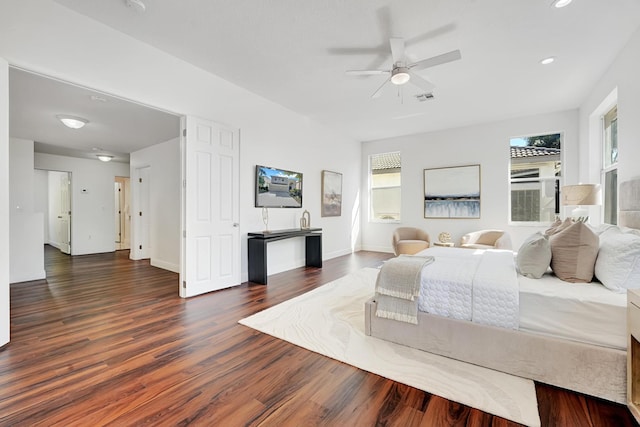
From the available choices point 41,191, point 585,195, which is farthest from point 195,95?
point 41,191

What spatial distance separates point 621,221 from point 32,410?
5213 mm

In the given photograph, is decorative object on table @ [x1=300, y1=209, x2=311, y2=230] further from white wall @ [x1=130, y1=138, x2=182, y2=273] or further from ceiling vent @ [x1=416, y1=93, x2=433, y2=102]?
ceiling vent @ [x1=416, y1=93, x2=433, y2=102]

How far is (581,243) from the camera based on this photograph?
2098mm

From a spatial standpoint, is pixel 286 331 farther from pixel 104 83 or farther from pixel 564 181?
pixel 564 181

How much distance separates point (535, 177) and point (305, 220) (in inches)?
187

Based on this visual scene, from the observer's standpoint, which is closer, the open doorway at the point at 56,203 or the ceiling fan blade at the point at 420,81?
the ceiling fan blade at the point at 420,81

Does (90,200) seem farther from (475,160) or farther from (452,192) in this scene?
(475,160)

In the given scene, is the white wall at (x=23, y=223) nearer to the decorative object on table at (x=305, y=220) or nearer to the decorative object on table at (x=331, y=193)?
the decorative object on table at (x=305, y=220)

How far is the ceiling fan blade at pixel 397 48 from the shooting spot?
2812mm

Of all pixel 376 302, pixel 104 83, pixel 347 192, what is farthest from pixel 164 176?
pixel 376 302

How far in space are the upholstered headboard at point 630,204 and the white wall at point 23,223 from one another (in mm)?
7943

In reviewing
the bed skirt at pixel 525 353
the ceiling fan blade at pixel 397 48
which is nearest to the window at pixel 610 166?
the bed skirt at pixel 525 353

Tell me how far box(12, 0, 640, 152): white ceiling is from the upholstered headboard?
5.26 ft

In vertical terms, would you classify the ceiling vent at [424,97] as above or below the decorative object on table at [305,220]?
above
